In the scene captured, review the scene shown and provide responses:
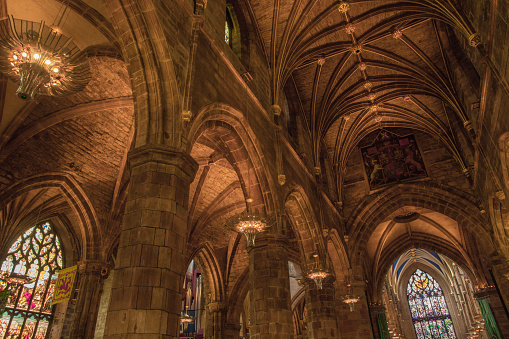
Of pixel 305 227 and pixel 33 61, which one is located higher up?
pixel 33 61

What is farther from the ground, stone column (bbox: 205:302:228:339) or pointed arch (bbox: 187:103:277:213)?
pointed arch (bbox: 187:103:277:213)

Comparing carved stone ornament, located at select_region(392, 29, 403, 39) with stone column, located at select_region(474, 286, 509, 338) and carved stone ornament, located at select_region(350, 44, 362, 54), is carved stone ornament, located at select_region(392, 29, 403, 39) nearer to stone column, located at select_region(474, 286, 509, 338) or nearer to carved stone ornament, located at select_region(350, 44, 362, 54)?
carved stone ornament, located at select_region(350, 44, 362, 54)

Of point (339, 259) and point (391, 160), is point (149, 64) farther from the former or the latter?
point (391, 160)

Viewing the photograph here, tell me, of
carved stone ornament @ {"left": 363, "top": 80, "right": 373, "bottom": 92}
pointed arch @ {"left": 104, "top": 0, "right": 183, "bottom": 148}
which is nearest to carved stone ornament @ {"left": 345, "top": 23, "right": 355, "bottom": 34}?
carved stone ornament @ {"left": 363, "top": 80, "right": 373, "bottom": 92}

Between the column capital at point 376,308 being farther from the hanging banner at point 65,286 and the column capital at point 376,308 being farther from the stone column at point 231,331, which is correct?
the hanging banner at point 65,286

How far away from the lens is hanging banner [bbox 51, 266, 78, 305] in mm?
12367

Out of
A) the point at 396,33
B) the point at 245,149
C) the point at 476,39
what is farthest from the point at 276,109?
the point at 396,33

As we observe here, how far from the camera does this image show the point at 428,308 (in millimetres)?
32312

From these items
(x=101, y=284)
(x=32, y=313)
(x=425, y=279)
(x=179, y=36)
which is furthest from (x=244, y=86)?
(x=425, y=279)

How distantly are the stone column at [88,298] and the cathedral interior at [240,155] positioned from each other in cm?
5

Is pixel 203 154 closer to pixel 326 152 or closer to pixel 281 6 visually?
pixel 281 6

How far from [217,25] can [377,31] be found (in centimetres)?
740

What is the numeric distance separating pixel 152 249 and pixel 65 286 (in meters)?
9.32

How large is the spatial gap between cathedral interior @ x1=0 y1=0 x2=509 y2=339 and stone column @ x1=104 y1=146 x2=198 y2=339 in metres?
0.02
